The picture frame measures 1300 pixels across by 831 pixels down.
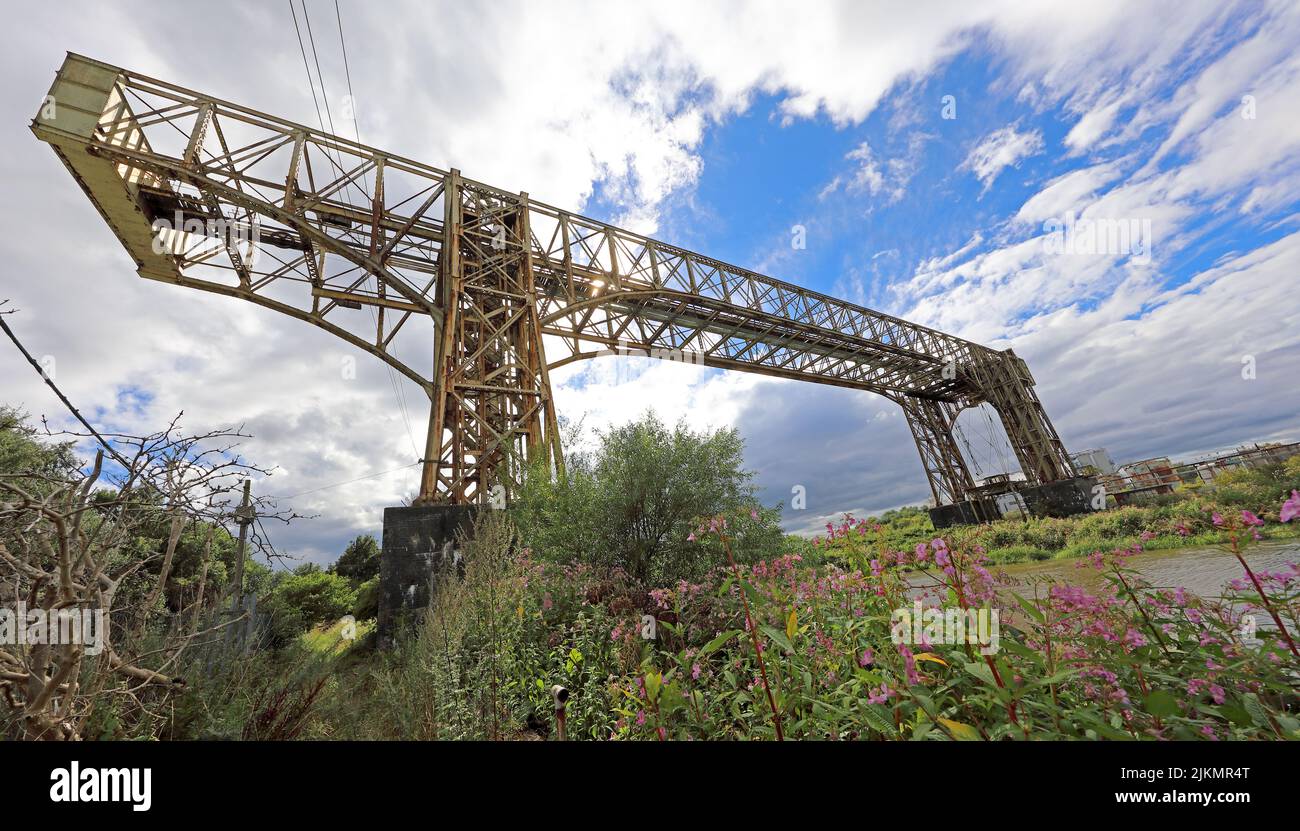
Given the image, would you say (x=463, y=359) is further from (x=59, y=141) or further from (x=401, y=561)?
(x=59, y=141)

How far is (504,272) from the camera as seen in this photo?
Result: 8.84 meters

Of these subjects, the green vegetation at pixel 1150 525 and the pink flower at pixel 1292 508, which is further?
the green vegetation at pixel 1150 525

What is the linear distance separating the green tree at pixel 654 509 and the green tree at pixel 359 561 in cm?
1523

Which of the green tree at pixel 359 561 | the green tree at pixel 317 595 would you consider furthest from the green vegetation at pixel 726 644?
the green tree at pixel 359 561

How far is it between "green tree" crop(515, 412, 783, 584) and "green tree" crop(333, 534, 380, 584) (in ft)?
50.0

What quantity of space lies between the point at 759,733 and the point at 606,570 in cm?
306

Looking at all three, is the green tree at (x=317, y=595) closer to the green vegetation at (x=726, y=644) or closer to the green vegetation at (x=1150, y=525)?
the green vegetation at (x=726, y=644)

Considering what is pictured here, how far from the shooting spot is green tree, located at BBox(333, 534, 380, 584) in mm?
17016

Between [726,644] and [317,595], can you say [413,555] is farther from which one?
[317,595]

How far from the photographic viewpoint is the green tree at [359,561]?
1702 centimetres

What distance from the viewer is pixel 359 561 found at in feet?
56.6

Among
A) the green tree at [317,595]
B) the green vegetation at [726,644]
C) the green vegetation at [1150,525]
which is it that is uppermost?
the green tree at [317,595]

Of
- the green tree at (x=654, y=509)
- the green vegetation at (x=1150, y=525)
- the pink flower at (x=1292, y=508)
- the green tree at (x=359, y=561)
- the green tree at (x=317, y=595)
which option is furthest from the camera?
the green tree at (x=359, y=561)
